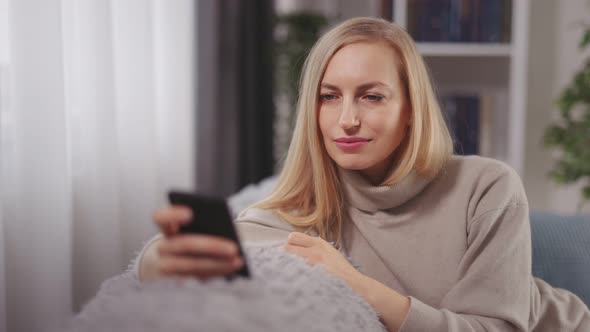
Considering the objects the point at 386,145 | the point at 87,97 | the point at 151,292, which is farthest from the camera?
the point at 87,97

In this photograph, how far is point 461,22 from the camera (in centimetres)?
307

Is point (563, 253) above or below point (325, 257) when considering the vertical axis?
below

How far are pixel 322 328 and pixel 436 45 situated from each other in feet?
7.96

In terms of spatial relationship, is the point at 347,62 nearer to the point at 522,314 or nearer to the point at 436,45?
the point at 522,314

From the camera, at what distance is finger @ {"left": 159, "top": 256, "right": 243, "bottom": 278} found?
29.6 inches

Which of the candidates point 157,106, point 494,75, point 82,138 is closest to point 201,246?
point 82,138

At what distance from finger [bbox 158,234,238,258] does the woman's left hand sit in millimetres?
258

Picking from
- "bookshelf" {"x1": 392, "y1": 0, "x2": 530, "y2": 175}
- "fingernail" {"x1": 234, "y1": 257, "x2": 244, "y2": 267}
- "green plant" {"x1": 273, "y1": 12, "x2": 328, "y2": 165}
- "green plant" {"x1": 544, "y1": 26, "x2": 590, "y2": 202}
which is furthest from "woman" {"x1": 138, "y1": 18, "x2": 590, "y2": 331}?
"green plant" {"x1": 273, "y1": 12, "x2": 328, "y2": 165}

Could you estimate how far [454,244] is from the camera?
1.14 m

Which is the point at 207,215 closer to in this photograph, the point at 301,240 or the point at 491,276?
the point at 301,240

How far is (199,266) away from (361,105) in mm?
485

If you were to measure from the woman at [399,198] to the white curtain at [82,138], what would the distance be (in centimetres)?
85

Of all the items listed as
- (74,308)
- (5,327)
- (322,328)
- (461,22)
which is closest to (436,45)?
(461,22)

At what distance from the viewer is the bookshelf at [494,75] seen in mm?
2965
